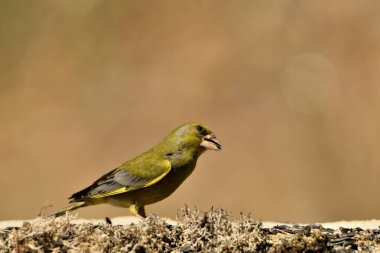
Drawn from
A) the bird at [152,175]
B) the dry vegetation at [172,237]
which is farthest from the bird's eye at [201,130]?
the dry vegetation at [172,237]

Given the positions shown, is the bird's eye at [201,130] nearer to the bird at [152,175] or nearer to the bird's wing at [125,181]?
the bird at [152,175]

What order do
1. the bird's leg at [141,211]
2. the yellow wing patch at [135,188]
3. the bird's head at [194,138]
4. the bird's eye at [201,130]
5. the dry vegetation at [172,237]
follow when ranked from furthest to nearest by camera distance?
the bird's eye at [201,130] < the bird's head at [194,138] < the bird's leg at [141,211] < the yellow wing patch at [135,188] < the dry vegetation at [172,237]

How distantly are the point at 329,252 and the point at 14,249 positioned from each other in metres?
3.00

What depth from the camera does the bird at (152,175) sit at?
793 centimetres

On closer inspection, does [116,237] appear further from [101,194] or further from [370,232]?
[370,232]

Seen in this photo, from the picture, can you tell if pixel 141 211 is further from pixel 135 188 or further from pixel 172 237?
pixel 172 237

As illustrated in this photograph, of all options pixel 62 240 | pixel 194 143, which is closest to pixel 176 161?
pixel 194 143

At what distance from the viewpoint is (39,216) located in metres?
6.48

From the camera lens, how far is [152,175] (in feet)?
25.9

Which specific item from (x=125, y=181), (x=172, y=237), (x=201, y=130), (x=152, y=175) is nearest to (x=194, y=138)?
(x=201, y=130)

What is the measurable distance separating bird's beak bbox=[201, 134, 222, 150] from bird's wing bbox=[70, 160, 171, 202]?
2.17 feet

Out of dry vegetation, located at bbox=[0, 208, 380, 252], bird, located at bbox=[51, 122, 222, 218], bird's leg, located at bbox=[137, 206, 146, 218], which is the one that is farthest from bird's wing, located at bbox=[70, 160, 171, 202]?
dry vegetation, located at bbox=[0, 208, 380, 252]

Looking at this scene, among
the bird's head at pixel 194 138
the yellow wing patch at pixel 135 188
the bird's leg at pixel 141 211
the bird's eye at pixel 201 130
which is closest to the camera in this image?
the yellow wing patch at pixel 135 188

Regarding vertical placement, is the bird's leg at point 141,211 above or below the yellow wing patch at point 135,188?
below
